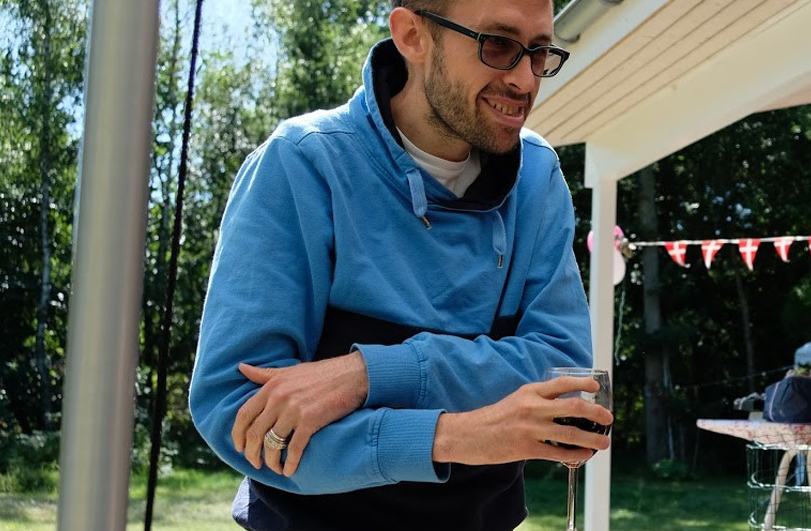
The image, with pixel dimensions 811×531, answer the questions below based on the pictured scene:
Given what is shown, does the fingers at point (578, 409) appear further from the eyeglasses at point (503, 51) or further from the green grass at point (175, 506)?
the green grass at point (175, 506)

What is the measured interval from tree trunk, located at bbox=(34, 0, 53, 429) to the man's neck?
1043 centimetres

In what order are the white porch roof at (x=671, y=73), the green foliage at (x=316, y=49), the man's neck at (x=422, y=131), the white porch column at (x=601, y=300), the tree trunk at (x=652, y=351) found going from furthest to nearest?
the tree trunk at (x=652, y=351)
the green foliage at (x=316, y=49)
the white porch column at (x=601, y=300)
the white porch roof at (x=671, y=73)
the man's neck at (x=422, y=131)

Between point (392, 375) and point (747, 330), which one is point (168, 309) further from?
point (747, 330)

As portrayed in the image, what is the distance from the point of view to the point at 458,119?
3.80 ft

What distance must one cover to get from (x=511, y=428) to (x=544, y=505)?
11550 millimetres

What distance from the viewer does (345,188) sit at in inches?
45.1

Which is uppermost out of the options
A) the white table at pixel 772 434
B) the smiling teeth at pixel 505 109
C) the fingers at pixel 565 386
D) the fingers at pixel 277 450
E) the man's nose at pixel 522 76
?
the man's nose at pixel 522 76

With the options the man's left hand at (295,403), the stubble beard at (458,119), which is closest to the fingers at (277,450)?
the man's left hand at (295,403)

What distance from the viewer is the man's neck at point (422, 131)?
3.97 feet

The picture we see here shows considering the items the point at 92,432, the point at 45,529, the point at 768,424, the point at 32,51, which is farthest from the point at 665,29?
the point at 32,51

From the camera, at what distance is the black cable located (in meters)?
0.81

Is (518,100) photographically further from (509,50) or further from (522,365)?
(522,365)

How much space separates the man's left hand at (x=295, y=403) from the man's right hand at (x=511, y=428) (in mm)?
92

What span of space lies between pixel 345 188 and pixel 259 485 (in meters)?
0.31
